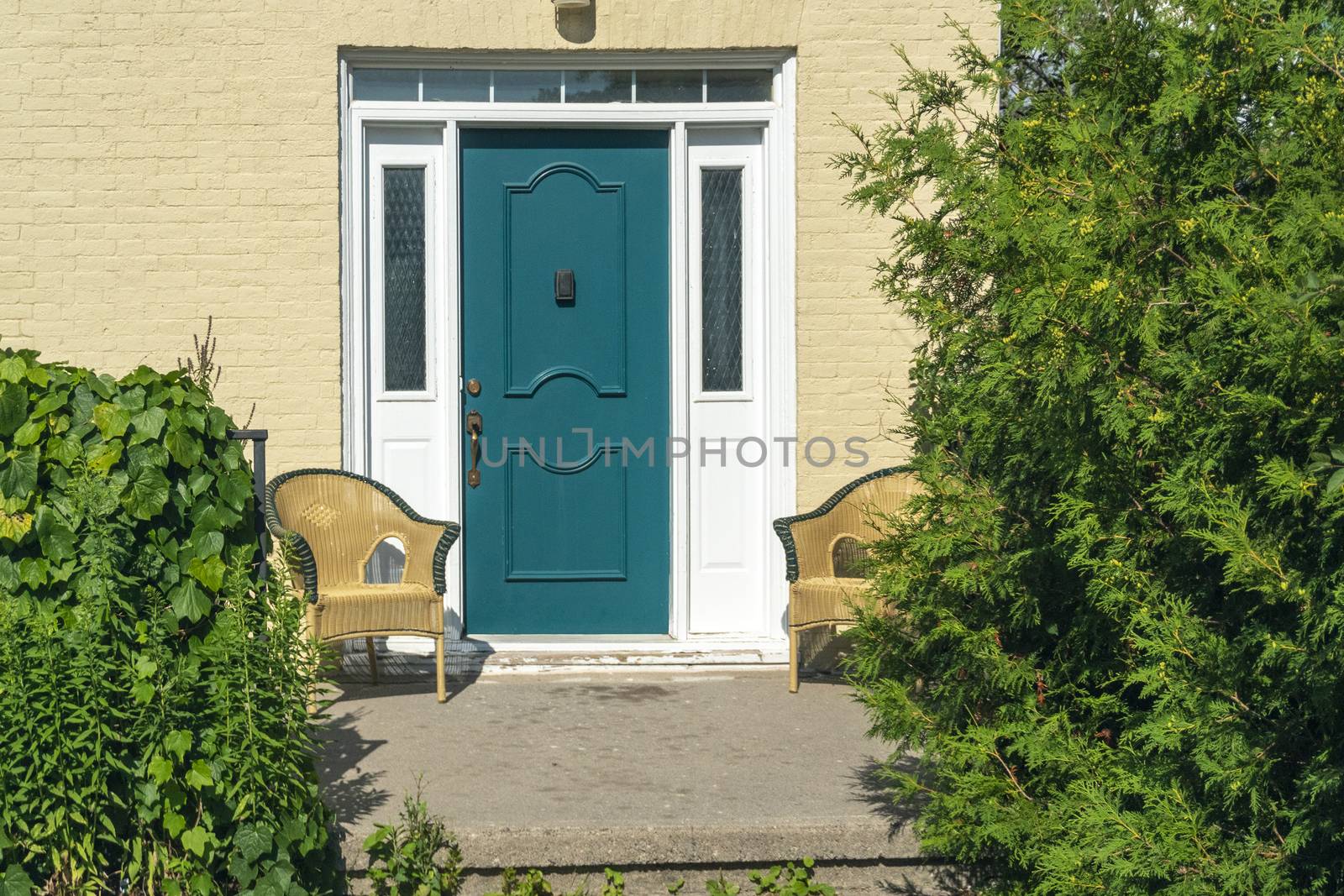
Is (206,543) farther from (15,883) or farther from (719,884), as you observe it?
(719,884)

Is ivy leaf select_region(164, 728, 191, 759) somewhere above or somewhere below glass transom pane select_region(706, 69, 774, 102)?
below

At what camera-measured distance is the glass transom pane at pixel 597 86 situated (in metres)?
5.88

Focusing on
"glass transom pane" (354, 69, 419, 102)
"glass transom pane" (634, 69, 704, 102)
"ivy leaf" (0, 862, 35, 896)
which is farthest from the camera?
"glass transom pane" (634, 69, 704, 102)

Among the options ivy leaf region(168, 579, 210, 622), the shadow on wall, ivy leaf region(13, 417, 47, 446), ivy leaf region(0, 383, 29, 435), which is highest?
the shadow on wall

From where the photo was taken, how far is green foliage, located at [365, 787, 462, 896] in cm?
346

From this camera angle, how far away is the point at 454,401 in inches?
232

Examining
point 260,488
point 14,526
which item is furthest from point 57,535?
point 260,488

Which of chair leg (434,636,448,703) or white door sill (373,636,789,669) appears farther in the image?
white door sill (373,636,789,669)

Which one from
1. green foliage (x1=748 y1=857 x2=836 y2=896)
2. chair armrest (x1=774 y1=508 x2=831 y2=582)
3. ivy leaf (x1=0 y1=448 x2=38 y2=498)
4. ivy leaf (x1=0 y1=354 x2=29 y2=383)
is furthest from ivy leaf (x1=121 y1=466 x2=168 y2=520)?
chair armrest (x1=774 y1=508 x2=831 y2=582)

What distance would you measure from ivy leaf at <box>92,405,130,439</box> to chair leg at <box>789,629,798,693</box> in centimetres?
290

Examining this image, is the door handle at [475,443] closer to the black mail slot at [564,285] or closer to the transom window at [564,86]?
the black mail slot at [564,285]

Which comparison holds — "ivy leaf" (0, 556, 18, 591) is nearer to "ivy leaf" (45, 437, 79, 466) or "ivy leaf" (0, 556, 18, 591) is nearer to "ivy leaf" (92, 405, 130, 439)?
"ivy leaf" (45, 437, 79, 466)

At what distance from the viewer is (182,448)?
3371mm

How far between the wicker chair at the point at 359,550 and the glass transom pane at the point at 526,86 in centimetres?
185
